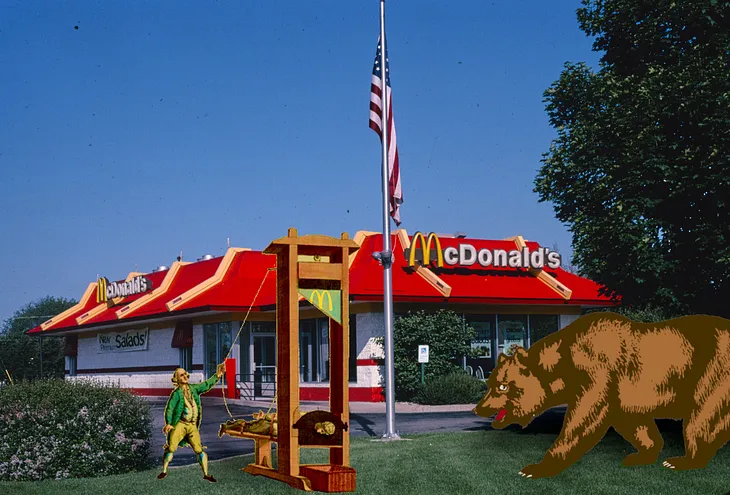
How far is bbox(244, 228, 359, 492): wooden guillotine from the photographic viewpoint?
9.58 meters

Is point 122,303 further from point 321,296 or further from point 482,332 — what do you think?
point 321,296

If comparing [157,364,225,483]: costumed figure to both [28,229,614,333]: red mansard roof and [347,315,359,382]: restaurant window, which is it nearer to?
[28,229,614,333]: red mansard roof

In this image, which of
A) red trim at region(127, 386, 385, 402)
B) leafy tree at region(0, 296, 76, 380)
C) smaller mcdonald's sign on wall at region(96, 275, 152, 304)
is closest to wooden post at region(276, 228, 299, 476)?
red trim at region(127, 386, 385, 402)

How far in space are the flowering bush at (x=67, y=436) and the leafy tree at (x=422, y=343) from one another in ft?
66.9

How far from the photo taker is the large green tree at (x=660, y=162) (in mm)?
16016

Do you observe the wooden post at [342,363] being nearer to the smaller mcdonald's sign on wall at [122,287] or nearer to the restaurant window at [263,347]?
the restaurant window at [263,347]

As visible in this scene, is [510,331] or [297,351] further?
[510,331]

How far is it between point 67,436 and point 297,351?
21.0 ft

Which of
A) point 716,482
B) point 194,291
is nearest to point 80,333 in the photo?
point 194,291

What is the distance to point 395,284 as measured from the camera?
116 ft

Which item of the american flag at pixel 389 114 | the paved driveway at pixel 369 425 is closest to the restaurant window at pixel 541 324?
the paved driveway at pixel 369 425

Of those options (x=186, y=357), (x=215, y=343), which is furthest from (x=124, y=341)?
(x=215, y=343)

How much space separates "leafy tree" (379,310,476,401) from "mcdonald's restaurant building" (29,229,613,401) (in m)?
0.76

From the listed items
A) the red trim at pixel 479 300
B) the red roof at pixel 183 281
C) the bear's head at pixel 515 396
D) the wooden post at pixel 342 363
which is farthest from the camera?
the red roof at pixel 183 281
